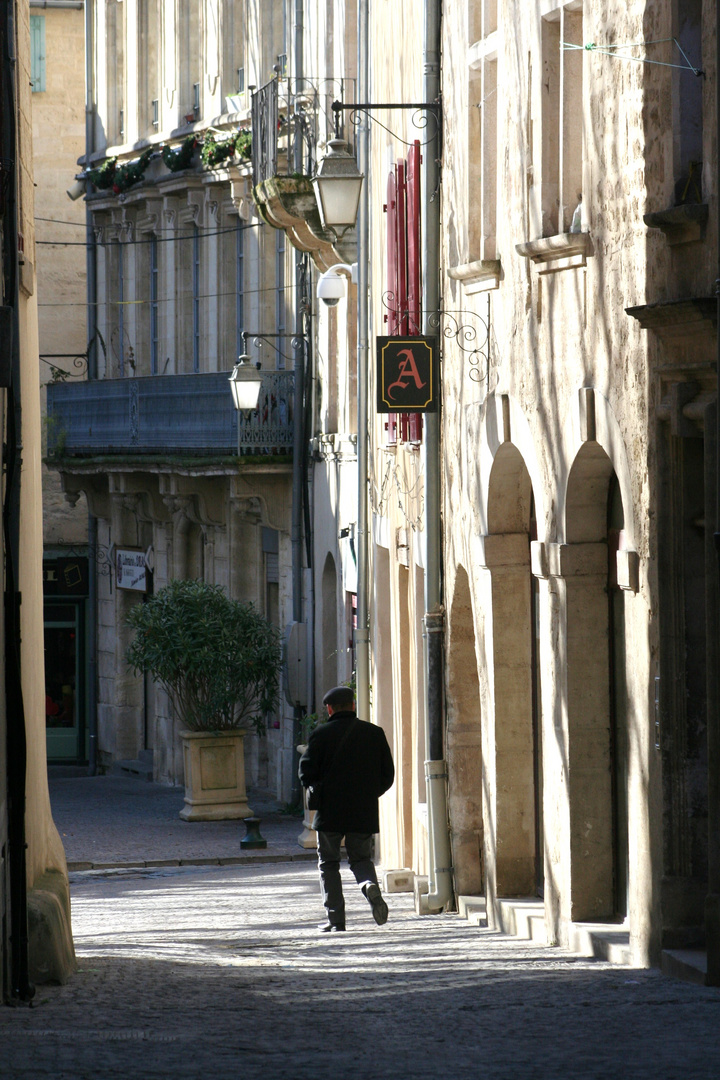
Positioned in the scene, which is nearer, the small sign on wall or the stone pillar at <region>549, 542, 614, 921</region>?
the stone pillar at <region>549, 542, 614, 921</region>

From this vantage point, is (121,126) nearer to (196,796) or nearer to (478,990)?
(196,796)

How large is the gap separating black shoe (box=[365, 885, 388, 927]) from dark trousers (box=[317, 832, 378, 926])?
5 centimetres

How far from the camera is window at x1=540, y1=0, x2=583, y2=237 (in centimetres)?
Answer: 1080

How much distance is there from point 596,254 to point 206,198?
19016 millimetres

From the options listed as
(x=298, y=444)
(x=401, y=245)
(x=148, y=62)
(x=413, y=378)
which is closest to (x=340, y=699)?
(x=413, y=378)

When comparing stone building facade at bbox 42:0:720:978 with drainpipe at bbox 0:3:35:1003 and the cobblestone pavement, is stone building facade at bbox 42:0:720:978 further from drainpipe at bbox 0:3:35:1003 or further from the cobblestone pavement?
drainpipe at bbox 0:3:35:1003

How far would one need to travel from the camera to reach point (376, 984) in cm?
872

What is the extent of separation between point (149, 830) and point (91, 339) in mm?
13089

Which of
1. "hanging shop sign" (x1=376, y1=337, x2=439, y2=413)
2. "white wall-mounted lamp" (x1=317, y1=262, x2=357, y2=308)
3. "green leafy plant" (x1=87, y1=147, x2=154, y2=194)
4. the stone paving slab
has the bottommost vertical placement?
the stone paving slab

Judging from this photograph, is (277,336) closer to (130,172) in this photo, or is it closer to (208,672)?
(208,672)

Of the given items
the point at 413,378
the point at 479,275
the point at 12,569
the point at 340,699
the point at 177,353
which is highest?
the point at 177,353

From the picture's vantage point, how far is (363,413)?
747 inches

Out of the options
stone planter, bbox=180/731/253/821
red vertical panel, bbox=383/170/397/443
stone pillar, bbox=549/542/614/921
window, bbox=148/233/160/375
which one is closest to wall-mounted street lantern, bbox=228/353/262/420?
stone planter, bbox=180/731/253/821

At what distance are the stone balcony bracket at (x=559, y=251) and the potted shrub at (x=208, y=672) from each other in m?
12.1
